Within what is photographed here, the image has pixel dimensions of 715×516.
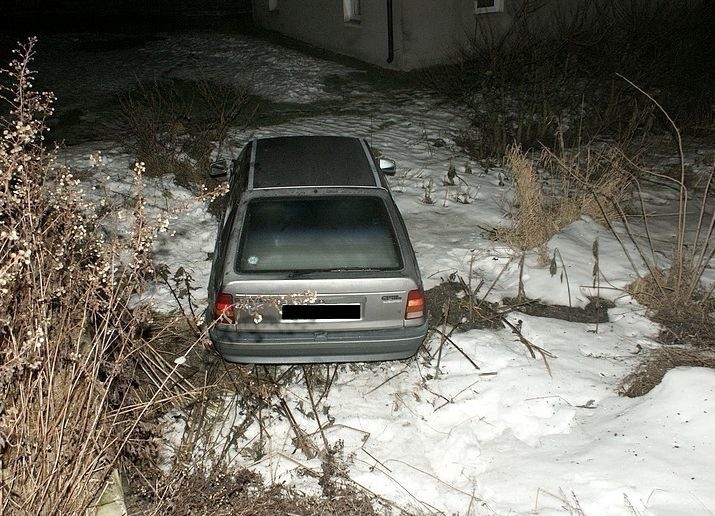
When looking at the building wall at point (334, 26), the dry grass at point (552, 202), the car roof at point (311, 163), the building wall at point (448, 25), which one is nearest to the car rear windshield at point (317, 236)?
the car roof at point (311, 163)

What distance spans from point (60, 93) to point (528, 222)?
10.1 m

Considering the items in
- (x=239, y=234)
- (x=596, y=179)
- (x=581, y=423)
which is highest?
(x=239, y=234)

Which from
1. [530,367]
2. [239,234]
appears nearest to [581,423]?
[530,367]

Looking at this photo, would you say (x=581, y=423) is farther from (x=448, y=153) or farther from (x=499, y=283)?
(x=448, y=153)

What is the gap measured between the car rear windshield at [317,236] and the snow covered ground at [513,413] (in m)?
1.00

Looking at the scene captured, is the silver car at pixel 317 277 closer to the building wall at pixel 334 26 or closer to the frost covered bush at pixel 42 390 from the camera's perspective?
the frost covered bush at pixel 42 390

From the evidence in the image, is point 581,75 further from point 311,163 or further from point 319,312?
point 319,312

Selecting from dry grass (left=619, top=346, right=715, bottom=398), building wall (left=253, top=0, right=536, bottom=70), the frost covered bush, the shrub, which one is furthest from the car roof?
building wall (left=253, top=0, right=536, bottom=70)

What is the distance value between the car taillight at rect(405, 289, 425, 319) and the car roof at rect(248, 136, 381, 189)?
939 millimetres

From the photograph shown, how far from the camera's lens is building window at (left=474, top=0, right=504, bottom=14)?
45.1ft

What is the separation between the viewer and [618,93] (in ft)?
34.2

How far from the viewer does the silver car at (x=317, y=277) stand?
399 cm

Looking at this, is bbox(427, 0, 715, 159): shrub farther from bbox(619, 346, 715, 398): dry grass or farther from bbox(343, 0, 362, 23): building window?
bbox(619, 346, 715, 398): dry grass

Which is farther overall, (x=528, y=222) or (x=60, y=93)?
(x=60, y=93)
